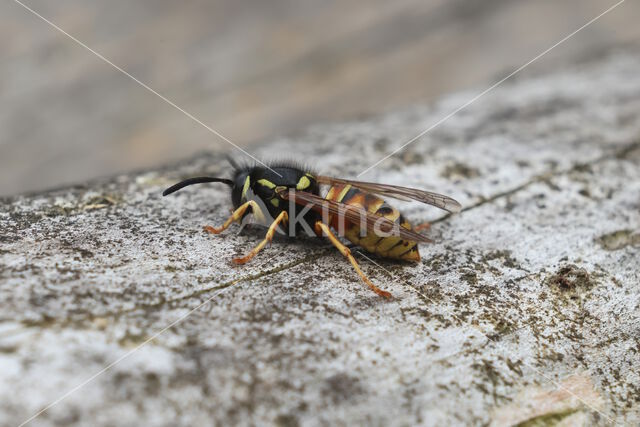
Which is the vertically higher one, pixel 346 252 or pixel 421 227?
pixel 421 227

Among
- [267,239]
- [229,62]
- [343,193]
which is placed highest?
[229,62]

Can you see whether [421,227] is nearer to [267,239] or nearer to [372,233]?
[372,233]

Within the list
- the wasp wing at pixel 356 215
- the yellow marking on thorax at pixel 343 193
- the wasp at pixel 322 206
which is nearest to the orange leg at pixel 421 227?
the wasp at pixel 322 206

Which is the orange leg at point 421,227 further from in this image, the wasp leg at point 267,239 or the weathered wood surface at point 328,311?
the wasp leg at point 267,239

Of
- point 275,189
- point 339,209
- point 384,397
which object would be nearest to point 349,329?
point 384,397

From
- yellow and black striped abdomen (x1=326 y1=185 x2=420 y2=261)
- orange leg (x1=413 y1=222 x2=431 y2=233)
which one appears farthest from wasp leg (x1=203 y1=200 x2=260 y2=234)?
orange leg (x1=413 y1=222 x2=431 y2=233)

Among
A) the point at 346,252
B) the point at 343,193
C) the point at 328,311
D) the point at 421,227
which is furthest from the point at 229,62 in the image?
the point at 328,311

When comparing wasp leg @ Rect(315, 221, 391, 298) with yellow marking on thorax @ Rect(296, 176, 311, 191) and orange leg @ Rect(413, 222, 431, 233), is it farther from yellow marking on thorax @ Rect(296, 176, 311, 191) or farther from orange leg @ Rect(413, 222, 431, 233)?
orange leg @ Rect(413, 222, 431, 233)
